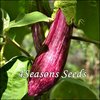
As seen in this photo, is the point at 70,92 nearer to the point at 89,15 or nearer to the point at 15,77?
the point at 89,15

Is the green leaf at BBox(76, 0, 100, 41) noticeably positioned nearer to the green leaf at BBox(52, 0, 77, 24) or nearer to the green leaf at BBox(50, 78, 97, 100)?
the green leaf at BBox(50, 78, 97, 100)

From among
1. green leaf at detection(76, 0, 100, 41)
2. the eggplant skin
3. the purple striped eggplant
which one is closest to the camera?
the eggplant skin

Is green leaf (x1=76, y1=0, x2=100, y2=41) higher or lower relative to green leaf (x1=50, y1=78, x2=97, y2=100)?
higher

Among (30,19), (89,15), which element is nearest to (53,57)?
(30,19)

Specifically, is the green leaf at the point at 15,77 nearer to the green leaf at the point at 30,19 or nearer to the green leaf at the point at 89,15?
the green leaf at the point at 30,19

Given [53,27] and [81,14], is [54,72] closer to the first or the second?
[53,27]

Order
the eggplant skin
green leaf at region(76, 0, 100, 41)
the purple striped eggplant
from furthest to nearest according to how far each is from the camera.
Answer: green leaf at region(76, 0, 100, 41), the purple striped eggplant, the eggplant skin

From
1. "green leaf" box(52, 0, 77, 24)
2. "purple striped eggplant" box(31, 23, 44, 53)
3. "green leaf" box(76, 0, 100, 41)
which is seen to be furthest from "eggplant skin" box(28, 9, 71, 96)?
"green leaf" box(76, 0, 100, 41)

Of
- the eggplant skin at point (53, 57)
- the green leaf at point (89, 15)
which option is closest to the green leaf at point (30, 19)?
the eggplant skin at point (53, 57)
